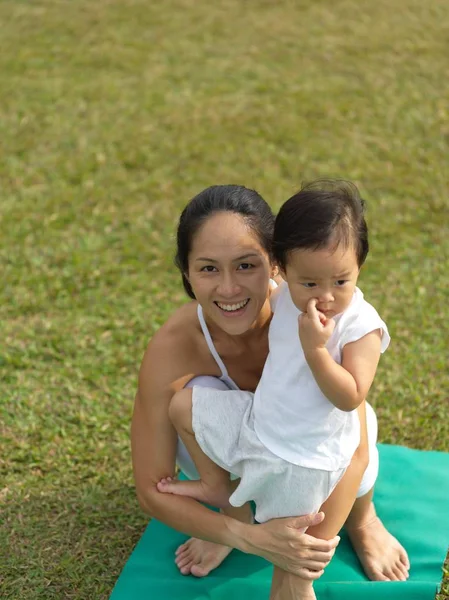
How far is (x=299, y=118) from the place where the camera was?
6703 mm

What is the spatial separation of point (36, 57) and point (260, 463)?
226 inches

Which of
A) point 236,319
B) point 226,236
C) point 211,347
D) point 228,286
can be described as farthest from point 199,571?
point 226,236

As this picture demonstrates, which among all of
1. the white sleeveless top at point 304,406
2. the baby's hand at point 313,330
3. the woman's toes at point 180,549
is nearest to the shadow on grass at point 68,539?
the woman's toes at point 180,549

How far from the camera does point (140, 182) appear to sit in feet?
19.9

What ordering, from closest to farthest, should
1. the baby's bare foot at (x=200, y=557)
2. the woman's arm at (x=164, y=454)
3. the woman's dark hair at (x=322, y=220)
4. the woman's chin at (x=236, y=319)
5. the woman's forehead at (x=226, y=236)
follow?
the woman's dark hair at (x=322, y=220) < the woman's forehead at (x=226, y=236) < the woman's chin at (x=236, y=319) < the woman's arm at (x=164, y=454) < the baby's bare foot at (x=200, y=557)

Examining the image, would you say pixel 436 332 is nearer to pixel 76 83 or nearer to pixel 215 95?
pixel 215 95

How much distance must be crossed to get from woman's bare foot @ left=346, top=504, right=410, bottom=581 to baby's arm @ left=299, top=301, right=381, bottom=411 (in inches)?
34.7

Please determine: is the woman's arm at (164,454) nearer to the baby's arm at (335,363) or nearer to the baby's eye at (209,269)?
the baby's eye at (209,269)

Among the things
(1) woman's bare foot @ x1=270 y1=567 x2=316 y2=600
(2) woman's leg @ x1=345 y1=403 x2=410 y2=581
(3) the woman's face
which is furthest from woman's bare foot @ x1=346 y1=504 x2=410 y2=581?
(3) the woman's face

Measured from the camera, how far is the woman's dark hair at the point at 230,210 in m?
2.87

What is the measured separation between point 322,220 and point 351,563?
4.69 feet

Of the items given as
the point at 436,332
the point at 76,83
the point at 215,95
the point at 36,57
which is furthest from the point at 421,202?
the point at 36,57

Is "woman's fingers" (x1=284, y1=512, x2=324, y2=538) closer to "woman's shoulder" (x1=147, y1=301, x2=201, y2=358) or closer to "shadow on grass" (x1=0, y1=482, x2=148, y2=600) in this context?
"woman's shoulder" (x1=147, y1=301, x2=201, y2=358)

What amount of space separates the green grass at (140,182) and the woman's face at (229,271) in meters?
1.15
